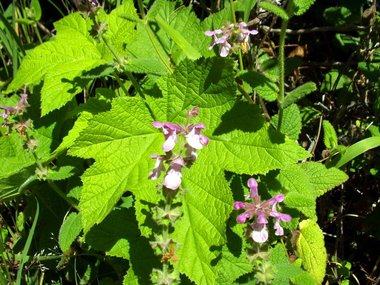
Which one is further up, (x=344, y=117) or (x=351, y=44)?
(x=351, y=44)

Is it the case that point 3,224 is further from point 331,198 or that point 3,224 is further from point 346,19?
point 346,19

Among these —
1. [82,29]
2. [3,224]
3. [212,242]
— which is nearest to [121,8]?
[82,29]

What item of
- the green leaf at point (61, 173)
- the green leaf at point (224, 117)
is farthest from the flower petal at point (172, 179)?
the green leaf at point (61, 173)

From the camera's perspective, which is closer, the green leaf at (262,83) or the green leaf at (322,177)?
the green leaf at (262,83)

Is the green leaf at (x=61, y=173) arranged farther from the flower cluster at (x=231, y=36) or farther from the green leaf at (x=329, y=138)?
the green leaf at (x=329, y=138)

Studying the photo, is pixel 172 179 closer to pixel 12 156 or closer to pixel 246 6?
pixel 246 6

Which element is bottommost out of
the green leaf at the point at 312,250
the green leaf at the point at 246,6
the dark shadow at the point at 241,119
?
the green leaf at the point at 312,250

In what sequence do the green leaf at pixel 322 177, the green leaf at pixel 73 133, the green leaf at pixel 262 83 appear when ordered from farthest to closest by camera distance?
the green leaf at pixel 73 133 → the green leaf at pixel 322 177 → the green leaf at pixel 262 83
